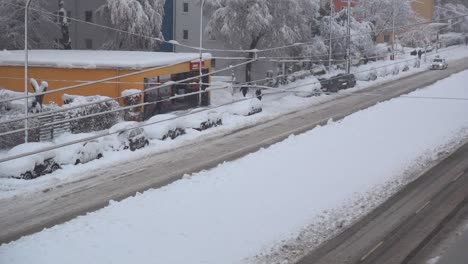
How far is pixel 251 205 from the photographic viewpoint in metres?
19.3

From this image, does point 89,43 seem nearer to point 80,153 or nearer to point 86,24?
point 86,24

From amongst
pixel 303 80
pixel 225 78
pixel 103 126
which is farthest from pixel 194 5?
pixel 103 126

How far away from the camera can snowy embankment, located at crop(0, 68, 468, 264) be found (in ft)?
50.3

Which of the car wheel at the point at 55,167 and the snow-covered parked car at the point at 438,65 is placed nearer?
the car wheel at the point at 55,167

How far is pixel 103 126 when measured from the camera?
31297 millimetres

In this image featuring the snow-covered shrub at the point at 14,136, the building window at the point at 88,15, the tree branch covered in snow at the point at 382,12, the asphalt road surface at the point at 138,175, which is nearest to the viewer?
the asphalt road surface at the point at 138,175

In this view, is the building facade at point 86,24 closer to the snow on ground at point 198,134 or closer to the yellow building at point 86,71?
the snow on ground at point 198,134

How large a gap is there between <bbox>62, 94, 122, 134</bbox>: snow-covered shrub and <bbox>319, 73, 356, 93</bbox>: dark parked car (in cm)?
1886

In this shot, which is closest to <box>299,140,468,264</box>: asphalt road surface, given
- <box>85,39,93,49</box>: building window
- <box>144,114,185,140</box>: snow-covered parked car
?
<box>144,114,185,140</box>: snow-covered parked car

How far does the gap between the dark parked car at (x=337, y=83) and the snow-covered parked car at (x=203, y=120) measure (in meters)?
14.2

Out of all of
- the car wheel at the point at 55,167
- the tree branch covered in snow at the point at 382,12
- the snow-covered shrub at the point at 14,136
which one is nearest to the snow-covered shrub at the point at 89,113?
the snow-covered shrub at the point at 14,136

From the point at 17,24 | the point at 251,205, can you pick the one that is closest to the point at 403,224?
the point at 251,205

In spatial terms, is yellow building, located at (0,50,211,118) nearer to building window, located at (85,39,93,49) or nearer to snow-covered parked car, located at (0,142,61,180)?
Result: snow-covered parked car, located at (0,142,61,180)

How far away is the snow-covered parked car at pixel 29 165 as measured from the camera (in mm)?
21859
